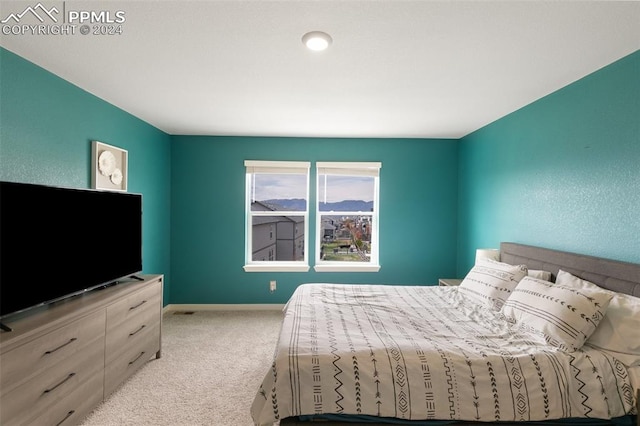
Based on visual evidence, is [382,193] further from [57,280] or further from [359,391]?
[57,280]

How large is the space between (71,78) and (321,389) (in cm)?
299

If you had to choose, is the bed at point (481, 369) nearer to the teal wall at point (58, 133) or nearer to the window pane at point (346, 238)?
the teal wall at point (58, 133)

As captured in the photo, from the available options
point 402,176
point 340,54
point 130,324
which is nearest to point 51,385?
point 130,324

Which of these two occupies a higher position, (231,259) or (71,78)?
(71,78)

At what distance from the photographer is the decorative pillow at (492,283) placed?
243 centimetres

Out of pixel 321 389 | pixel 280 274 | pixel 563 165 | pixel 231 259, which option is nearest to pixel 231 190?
pixel 231 259

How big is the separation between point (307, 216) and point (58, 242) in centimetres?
288

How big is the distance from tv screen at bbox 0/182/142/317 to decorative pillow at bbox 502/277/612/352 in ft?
10.0

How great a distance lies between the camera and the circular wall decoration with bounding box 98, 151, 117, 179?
2.84m

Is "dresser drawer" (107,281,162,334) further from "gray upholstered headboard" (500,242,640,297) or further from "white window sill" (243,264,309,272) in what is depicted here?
"gray upholstered headboard" (500,242,640,297)

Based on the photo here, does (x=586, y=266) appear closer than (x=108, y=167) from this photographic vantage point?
Yes

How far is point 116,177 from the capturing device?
3.08m

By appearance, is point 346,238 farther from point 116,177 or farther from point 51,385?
point 51,385

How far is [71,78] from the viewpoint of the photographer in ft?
7.97
